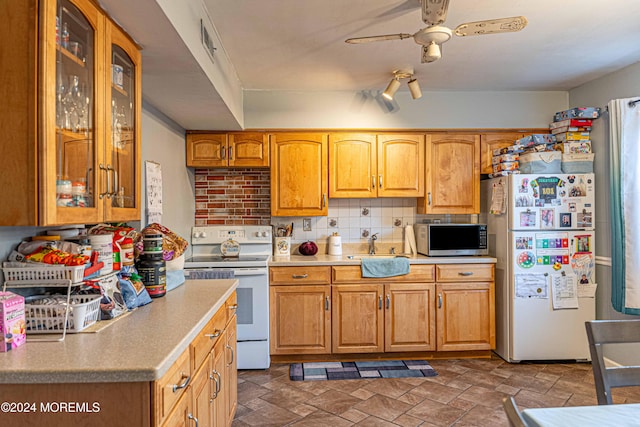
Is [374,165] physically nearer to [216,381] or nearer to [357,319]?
[357,319]

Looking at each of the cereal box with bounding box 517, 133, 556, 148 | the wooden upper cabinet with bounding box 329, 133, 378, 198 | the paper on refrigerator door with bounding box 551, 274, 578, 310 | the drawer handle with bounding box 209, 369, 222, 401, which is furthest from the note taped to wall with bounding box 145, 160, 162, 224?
the paper on refrigerator door with bounding box 551, 274, 578, 310

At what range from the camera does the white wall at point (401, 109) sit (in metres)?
3.69

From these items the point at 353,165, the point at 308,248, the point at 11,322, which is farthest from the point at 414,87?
the point at 11,322

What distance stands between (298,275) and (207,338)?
179 centimetres

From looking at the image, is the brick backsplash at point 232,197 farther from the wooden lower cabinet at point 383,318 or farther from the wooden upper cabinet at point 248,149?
the wooden lower cabinet at point 383,318

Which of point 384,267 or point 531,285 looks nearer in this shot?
point 531,285

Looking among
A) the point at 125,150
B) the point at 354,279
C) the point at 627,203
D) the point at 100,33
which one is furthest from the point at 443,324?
the point at 100,33

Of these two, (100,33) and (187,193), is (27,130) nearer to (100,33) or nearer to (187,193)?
(100,33)

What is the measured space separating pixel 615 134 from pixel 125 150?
333 cm

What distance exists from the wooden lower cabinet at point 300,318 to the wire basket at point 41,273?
2.14 m

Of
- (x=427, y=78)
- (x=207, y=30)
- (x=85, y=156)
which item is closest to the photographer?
(x=85, y=156)

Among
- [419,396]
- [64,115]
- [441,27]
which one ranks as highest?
[441,27]

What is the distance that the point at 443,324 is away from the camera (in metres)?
3.54

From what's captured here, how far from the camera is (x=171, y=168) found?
3.28m
